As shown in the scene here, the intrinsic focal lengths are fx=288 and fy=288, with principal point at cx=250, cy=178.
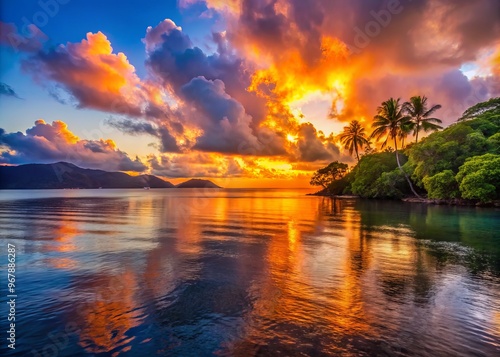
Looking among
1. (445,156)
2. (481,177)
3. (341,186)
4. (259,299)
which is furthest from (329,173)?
(259,299)

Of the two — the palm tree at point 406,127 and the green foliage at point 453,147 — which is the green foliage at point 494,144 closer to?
the green foliage at point 453,147

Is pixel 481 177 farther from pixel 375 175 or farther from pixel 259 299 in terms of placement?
pixel 259 299

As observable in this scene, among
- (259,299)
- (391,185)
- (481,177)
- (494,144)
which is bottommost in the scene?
(259,299)

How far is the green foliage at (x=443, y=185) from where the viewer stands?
48.8 meters

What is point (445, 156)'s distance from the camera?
169 feet

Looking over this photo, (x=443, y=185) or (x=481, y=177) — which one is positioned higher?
(x=481, y=177)

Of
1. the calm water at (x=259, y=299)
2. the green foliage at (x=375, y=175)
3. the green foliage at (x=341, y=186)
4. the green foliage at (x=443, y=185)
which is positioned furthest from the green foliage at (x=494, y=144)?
the green foliage at (x=341, y=186)

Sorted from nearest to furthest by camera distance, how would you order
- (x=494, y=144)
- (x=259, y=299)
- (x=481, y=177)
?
1. (x=259, y=299)
2. (x=481, y=177)
3. (x=494, y=144)

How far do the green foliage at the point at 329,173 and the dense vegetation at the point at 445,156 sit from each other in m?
35.7

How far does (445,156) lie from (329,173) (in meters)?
65.4

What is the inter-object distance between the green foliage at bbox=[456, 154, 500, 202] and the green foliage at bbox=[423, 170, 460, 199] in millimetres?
2959

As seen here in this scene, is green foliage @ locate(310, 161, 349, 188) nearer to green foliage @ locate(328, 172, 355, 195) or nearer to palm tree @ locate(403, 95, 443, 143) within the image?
green foliage @ locate(328, 172, 355, 195)

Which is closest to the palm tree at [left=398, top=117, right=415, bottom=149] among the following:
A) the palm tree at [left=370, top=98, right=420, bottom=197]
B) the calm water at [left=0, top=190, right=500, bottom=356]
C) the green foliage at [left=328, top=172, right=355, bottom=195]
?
the palm tree at [left=370, top=98, right=420, bottom=197]

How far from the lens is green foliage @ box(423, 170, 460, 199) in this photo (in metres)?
48.8
